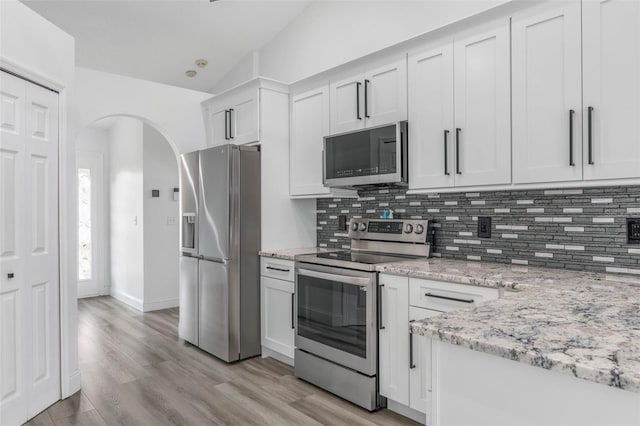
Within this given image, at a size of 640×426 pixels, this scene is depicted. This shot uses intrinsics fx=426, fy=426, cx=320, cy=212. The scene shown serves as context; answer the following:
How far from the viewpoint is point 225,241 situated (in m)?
3.45

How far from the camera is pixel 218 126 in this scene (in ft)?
13.6

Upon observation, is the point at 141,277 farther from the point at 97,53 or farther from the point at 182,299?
the point at 97,53

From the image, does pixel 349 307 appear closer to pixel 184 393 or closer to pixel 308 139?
pixel 184 393

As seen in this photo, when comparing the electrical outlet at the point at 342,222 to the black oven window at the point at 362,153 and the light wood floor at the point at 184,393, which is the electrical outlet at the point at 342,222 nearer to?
the black oven window at the point at 362,153

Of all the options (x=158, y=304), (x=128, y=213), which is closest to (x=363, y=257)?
(x=158, y=304)

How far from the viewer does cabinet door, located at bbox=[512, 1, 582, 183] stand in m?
2.05

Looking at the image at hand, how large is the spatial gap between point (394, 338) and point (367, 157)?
120 cm

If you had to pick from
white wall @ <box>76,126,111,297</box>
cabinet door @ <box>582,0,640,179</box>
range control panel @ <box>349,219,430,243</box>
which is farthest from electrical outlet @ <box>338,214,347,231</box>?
white wall @ <box>76,126,111,297</box>

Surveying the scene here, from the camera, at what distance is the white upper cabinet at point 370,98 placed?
2.81 m

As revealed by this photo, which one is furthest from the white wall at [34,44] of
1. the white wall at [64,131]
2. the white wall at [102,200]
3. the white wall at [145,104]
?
the white wall at [102,200]

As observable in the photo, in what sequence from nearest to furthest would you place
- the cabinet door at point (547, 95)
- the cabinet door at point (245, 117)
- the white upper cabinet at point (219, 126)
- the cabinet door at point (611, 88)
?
the cabinet door at point (611, 88), the cabinet door at point (547, 95), the cabinet door at point (245, 117), the white upper cabinet at point (219, 126)

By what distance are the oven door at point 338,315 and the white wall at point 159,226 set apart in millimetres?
2817

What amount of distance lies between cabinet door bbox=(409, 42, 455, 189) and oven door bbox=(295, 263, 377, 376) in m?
0.74

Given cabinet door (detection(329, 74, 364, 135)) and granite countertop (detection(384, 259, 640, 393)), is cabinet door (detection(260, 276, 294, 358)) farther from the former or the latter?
granite countertop (detection(384, 259, 640, 393))
